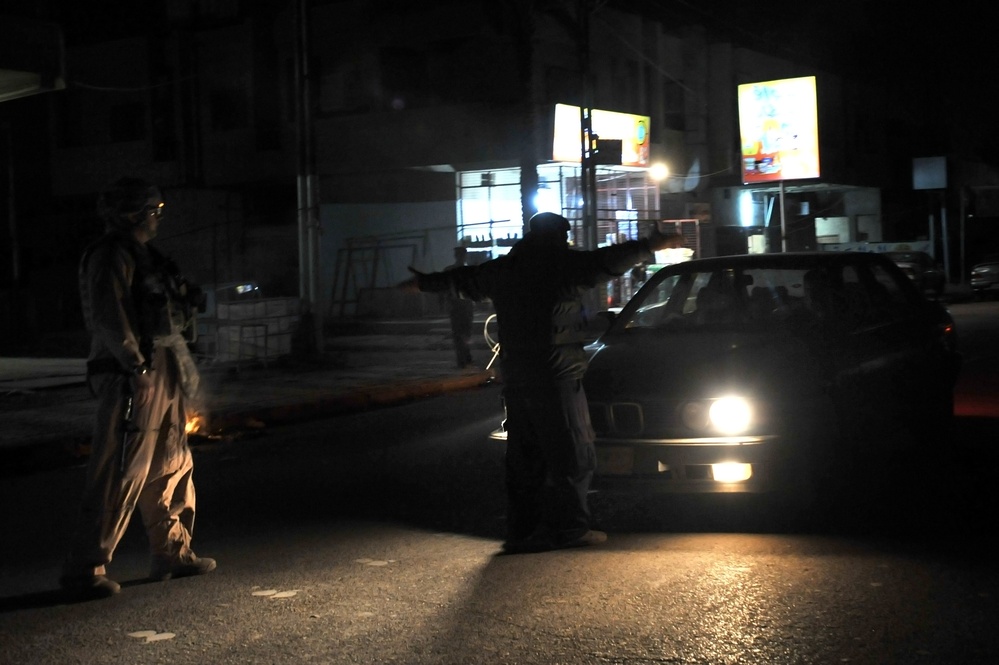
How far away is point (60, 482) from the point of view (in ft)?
30.6

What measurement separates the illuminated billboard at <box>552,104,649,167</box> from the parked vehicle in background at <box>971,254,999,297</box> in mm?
10332

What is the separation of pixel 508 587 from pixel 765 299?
3330 millimetres

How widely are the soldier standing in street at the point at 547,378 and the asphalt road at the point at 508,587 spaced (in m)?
0.20

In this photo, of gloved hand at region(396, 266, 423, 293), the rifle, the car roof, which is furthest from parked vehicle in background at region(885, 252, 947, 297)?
the rifle

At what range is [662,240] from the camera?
19.1 feet

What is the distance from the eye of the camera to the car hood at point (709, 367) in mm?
6441

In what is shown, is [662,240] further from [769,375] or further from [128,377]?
[128,377]

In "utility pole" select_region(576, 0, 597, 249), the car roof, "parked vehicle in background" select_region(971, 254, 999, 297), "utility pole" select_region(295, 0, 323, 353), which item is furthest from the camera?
"parked vehicle in background" select_region(971, 254, 999, 297)

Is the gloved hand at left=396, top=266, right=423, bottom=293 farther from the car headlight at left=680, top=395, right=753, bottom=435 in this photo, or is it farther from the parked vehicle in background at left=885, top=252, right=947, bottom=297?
the parked vehicle in background at left=885, top=252, right=947, bottom=297

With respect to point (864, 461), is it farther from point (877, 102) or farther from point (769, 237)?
point (877, 102)

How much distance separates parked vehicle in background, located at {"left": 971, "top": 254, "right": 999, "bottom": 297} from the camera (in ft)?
110

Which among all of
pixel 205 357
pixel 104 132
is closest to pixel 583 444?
pixel 205 357

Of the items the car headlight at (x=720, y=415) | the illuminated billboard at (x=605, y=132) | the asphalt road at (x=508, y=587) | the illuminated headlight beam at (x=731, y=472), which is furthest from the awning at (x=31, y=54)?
the illuminated billboard at (x=605, y=132)

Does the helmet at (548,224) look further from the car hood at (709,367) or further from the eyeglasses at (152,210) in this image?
the eyeglasses at (152,210)
